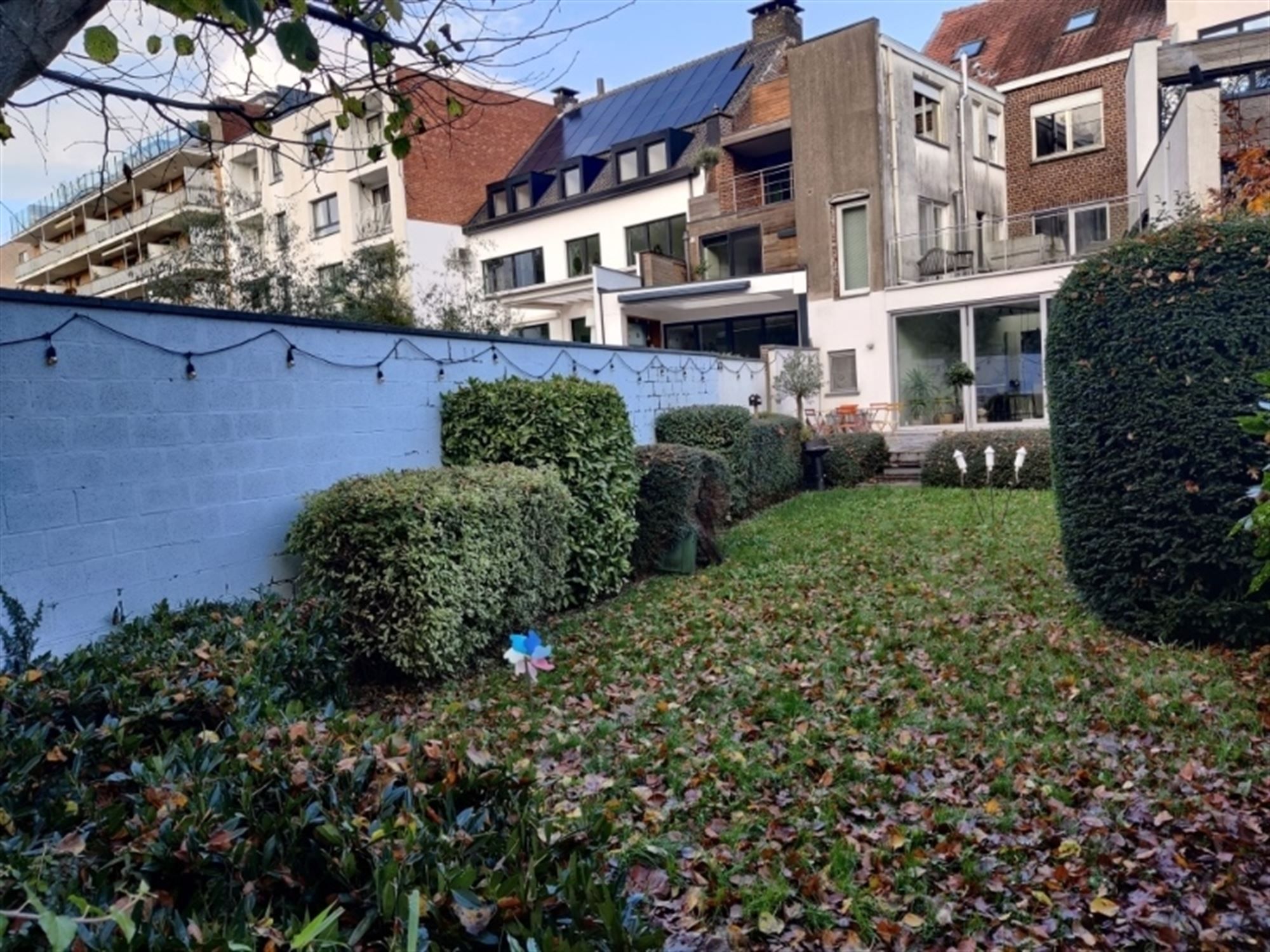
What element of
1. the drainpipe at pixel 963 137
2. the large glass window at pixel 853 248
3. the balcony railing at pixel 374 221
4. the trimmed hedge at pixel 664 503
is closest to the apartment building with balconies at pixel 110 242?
the balcony railing at pixel 374 221

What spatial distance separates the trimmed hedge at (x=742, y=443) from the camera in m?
11.8

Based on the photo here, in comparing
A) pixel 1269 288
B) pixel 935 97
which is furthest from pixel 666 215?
pixel 1269 288

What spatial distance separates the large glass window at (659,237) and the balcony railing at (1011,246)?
6463 millimetres

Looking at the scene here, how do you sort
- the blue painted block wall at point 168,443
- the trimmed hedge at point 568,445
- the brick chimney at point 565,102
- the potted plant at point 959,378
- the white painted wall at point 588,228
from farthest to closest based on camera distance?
the brick chimney at point 565,102
the white painted wall at point 588,228
the potted plant at point 959,378
the trimmed hedge at point 568,445
the blue painted block wall at point 168,443

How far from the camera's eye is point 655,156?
2488 cm

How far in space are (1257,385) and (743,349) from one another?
63.4ft

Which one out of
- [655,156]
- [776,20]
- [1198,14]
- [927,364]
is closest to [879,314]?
[927,364]

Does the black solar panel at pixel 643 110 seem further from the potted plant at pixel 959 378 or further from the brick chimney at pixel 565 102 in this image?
the potted plant at pixel 959 378

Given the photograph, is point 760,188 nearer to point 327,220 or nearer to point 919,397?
point 919,397

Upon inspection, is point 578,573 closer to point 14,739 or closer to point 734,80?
point 14,739

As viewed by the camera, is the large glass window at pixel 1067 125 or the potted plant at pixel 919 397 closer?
the potted plant at pixel 919 397

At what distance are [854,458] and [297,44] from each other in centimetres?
1284

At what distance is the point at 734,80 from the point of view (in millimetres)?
25047

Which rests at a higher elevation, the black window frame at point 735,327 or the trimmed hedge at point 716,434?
the black window frame at point 735,327
